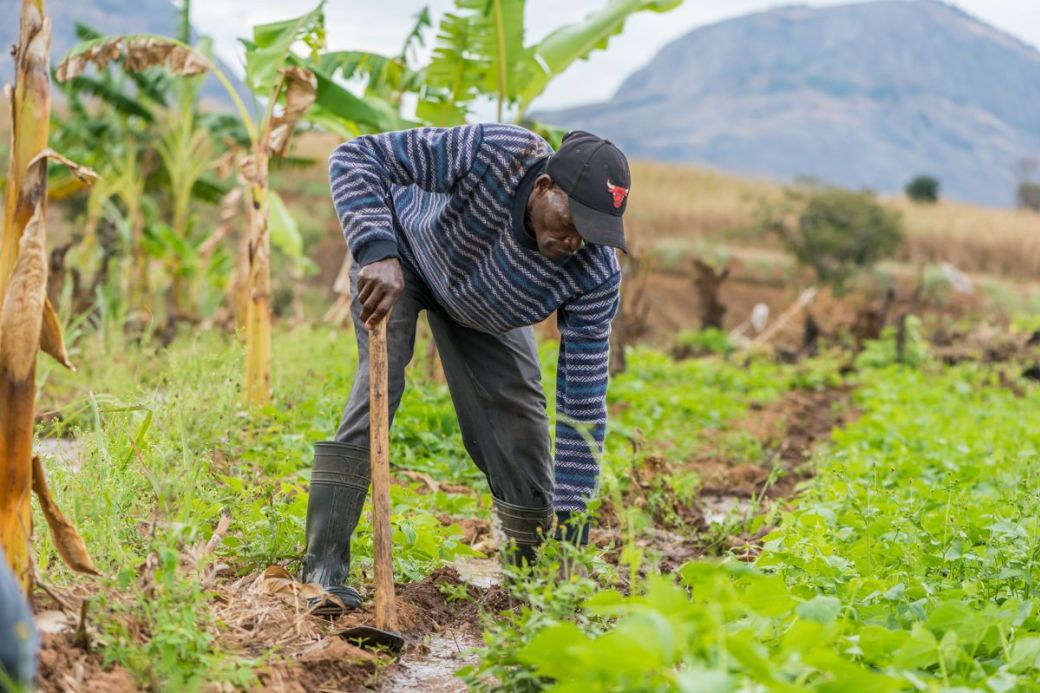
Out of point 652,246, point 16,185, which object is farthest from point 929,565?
point 652,246

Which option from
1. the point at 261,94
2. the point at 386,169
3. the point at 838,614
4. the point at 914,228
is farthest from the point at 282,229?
the point at 914,228

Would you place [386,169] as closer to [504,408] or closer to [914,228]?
[504,408]

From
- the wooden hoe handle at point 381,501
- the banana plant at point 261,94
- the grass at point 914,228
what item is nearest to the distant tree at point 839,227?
the grass at point 914,228

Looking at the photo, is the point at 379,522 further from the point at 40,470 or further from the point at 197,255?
the point at 197,255

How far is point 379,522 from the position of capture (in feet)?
10.7

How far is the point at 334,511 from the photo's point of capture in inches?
139

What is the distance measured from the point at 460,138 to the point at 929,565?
6.83ft

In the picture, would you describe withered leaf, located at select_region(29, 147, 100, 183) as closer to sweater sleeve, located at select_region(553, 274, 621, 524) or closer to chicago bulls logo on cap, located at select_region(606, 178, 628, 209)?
chicago bulls logo on cap, located at select_region(606, 178, 628, 209)

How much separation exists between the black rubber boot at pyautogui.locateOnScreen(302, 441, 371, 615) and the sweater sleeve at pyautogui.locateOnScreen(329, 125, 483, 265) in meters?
0.66

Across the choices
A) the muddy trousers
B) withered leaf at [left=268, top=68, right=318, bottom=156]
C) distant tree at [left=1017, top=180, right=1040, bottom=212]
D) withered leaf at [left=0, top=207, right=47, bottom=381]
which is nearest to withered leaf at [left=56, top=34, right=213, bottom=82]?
withered leaf at [left=268, top=68, right=318, bottom=156]

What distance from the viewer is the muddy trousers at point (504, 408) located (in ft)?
13.1

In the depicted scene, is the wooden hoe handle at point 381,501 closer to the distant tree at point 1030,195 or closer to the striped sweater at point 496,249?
the striped sweater at point 496,249

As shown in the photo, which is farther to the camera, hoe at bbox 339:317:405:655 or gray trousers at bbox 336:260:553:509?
gray trousers at bbox 336:260:553:509

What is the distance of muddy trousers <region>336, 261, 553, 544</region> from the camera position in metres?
4.00
